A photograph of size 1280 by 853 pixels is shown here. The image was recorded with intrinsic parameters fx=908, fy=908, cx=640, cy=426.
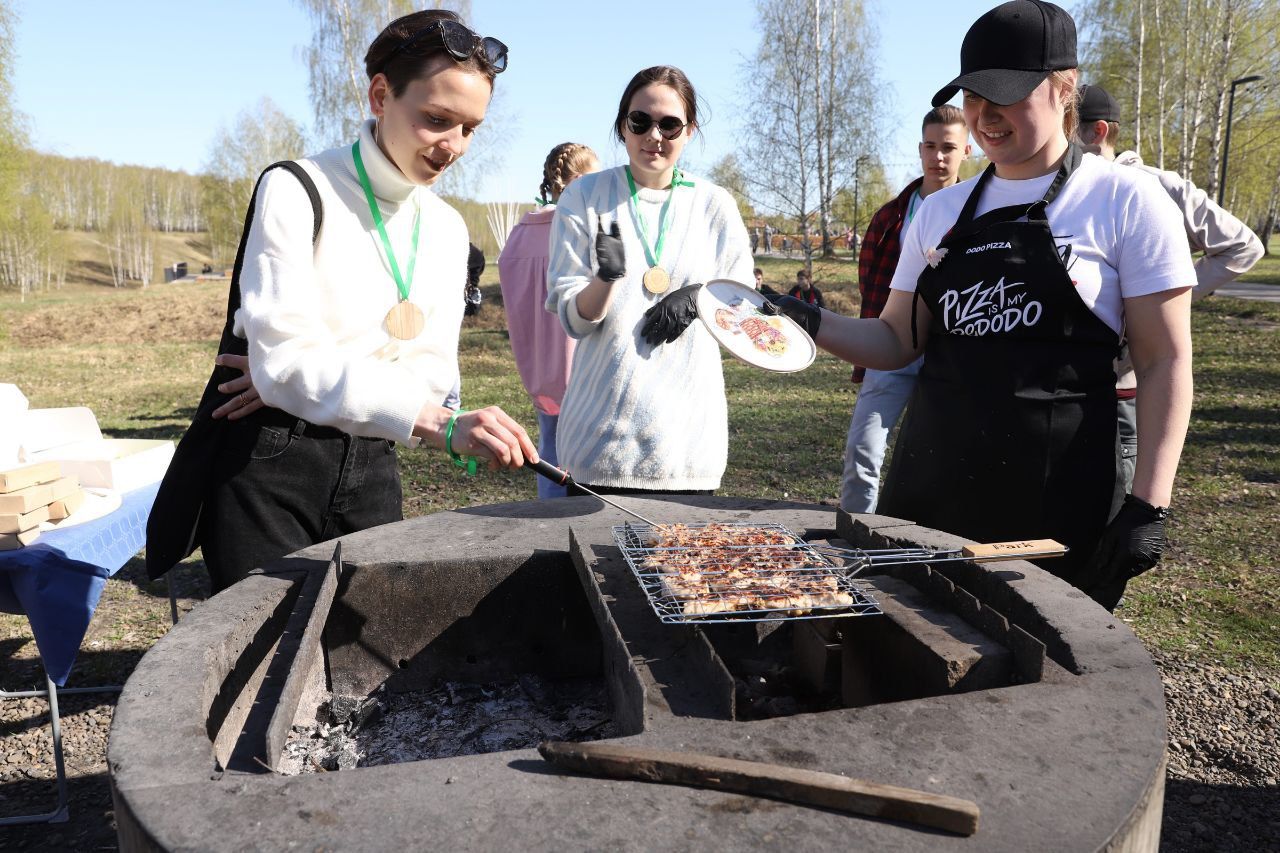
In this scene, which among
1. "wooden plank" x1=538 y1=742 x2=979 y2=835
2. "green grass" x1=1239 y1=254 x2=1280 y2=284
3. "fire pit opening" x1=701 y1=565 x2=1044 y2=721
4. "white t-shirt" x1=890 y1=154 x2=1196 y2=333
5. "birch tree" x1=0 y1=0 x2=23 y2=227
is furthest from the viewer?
"green grass" x1=1239 y1=254 x2=1280 y2=284

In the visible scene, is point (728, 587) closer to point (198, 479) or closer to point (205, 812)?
point (205, 812)

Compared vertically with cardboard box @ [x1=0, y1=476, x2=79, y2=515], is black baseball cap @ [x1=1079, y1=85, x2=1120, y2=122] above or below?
above

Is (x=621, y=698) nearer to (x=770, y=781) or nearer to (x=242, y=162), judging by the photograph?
(x=770, y=781)

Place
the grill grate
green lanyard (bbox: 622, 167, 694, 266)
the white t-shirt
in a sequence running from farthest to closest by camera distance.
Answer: green lanyard (bbox: 622, 167, 694, 266)
the white t-shirt
the grill grate

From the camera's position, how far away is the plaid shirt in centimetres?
452

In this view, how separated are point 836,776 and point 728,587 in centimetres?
64

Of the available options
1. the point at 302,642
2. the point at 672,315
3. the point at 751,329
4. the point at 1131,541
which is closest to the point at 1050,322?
the point at 1131,541

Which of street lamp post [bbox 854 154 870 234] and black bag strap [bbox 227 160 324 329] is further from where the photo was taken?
street lamp post [bbox 854 154 870 234]

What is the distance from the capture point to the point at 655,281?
2.85 meters

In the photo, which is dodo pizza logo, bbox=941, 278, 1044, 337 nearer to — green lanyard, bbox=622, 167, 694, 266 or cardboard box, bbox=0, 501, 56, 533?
green lanyard, bbox=622, 167, 694, 266

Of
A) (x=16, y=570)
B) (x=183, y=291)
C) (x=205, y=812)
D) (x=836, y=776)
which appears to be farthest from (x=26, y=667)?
(x=183, y=291)

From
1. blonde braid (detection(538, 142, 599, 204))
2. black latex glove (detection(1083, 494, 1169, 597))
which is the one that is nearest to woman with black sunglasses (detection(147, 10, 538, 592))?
black latex glove (detection(1083, 494, 1169, 597))

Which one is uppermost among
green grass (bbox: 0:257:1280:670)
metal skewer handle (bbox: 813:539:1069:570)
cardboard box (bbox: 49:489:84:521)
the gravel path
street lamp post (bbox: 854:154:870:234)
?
street lamp post (bbox: 854:154:870:234)

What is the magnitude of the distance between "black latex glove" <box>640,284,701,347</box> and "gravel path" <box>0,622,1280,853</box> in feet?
6.84
